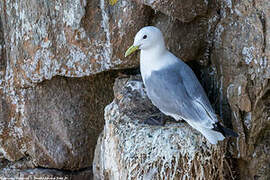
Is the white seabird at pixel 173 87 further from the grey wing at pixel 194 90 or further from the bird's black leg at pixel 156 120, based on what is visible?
the bird's black leg at pixel 156 120

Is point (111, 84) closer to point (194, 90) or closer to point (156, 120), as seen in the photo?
point (156, 120)

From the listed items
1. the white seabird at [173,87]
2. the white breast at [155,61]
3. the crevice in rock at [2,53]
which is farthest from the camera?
the crevice in rock at [2,53]

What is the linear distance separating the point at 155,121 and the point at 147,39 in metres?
0.54

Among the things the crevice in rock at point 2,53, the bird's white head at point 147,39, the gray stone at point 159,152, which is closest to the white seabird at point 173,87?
the bird's white head at point 147,39

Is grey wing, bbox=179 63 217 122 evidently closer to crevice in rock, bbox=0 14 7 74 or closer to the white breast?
the white breast

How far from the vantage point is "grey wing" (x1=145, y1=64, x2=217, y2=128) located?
8.06 feet

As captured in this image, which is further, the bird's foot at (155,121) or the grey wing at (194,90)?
the bird's foot at (155,121)

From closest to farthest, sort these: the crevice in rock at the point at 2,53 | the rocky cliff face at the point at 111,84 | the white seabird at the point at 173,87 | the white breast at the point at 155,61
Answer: the white seabird at the point at 173,87 < the rocky cliff face at the point at 111,84 < the white breast at the point at 155,61 < the crevice in rock at the point at 2,53

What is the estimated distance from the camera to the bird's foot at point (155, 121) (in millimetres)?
2677

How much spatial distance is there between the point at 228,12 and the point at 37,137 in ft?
5.74

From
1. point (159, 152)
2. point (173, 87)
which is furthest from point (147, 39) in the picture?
point (159, 152)

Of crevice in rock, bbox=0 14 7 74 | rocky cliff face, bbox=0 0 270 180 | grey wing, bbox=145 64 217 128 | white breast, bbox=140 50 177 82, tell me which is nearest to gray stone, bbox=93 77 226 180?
rocky cliff face, bbox=0 0 270 180

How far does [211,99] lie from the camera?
115 inches

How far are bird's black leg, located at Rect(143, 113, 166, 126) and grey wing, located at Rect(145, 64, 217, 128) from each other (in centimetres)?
11
